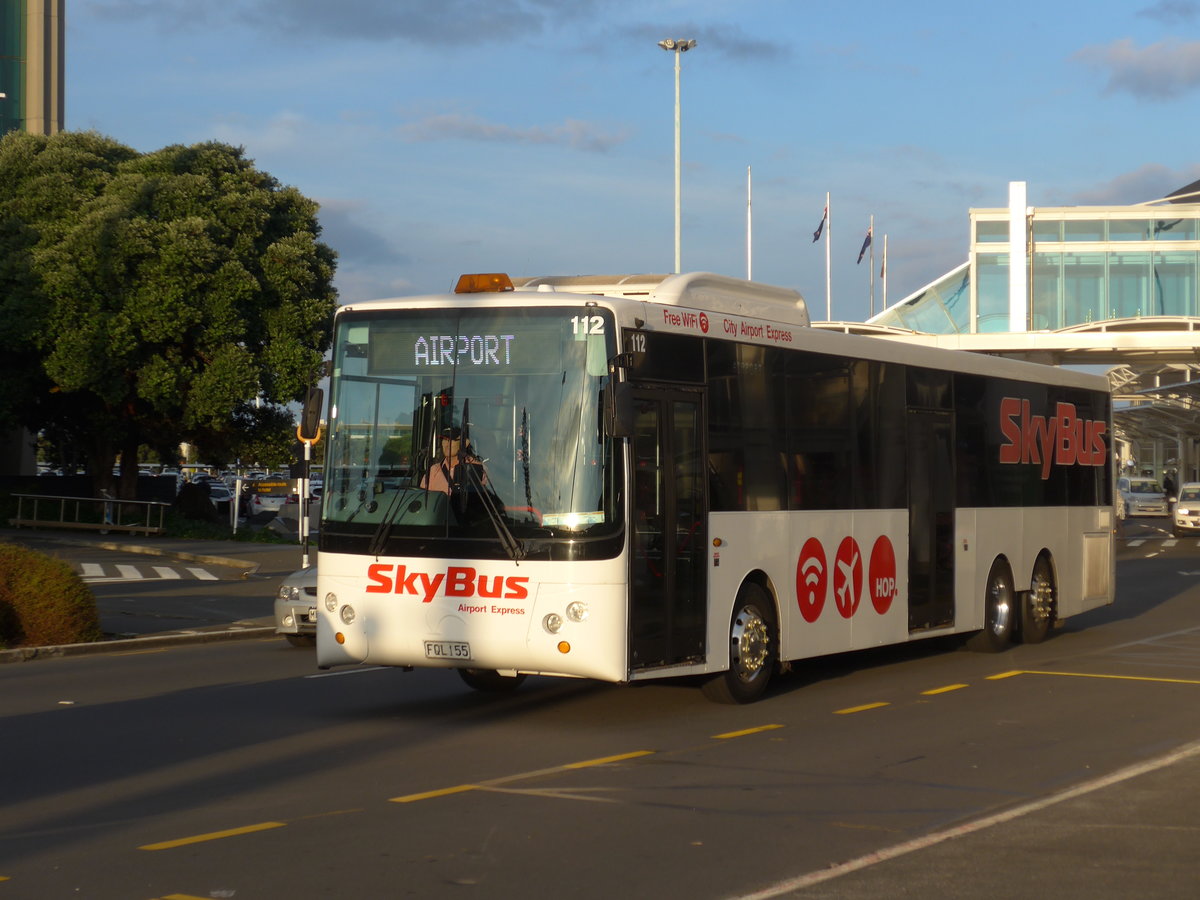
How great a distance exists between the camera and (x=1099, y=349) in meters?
47.1

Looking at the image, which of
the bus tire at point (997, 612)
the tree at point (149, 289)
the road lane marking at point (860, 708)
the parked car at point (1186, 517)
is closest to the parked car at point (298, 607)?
the road lane marking at point (860, 708)

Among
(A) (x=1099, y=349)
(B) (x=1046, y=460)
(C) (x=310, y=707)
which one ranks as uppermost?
(A) (x=1099, y=349)

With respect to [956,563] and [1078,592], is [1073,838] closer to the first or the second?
[956,563]

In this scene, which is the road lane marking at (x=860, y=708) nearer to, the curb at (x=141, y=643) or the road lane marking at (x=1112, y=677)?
the road lane marking at (x=1112, y=677)

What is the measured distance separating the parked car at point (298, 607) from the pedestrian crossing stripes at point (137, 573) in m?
10.8

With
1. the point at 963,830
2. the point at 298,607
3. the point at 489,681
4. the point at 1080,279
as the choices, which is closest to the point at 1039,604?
the point at 489,681

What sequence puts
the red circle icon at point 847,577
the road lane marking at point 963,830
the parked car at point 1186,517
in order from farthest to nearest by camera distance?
the parked car at point 1186,517, the red circle icon at point 847,577, the road lane marking at point 963,830

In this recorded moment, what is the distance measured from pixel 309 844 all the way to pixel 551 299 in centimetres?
496

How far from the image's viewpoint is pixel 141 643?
17453mm

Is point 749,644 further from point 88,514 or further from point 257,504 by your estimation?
point 257,504

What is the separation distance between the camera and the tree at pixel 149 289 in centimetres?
3728

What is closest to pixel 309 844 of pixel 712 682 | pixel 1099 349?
pixel 712 682

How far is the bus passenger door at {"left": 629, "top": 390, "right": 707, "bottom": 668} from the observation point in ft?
36.1

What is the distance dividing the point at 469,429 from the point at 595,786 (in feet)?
10.6
